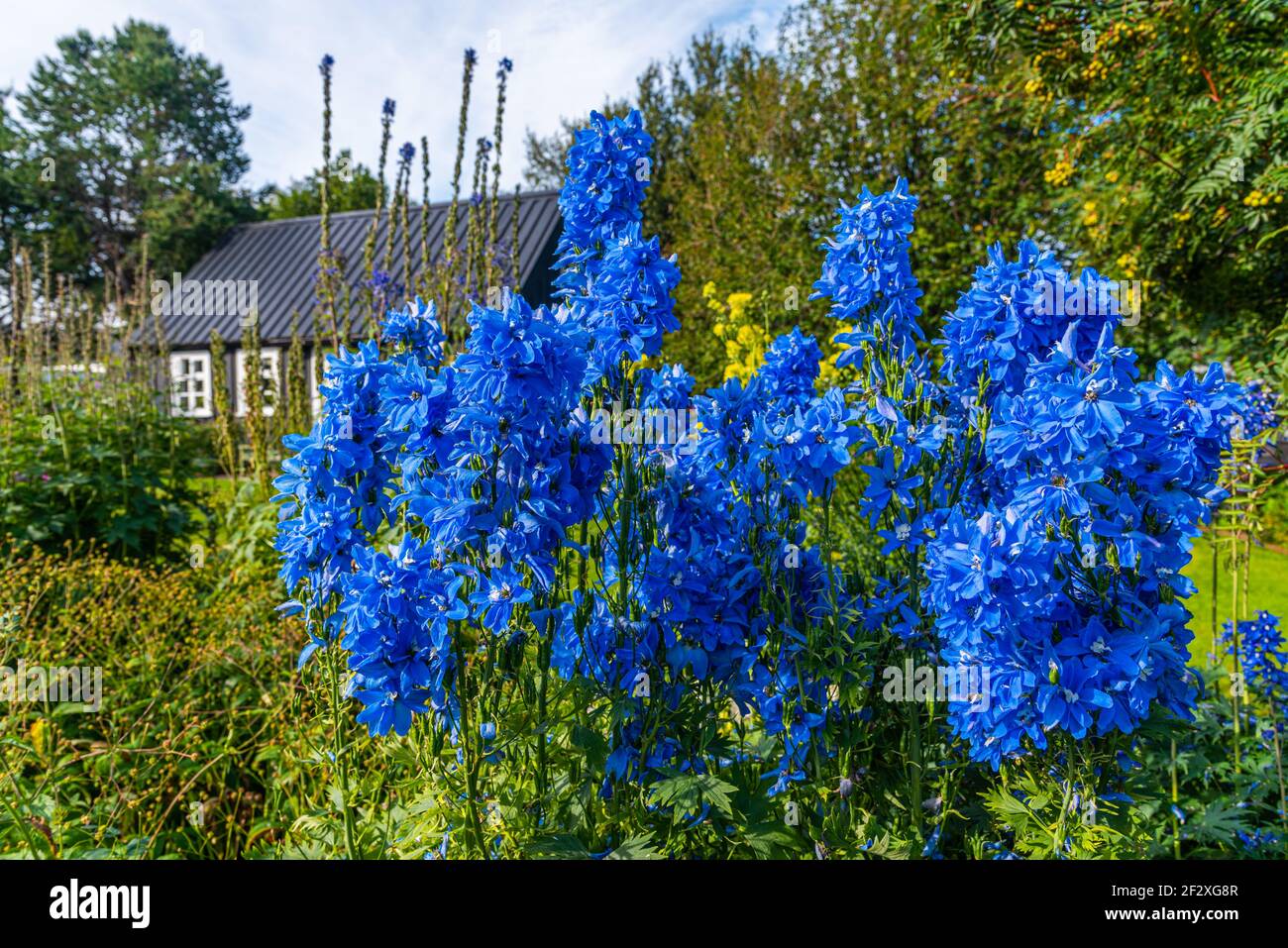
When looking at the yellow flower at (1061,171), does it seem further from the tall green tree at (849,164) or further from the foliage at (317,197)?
the foliage at (317,197)

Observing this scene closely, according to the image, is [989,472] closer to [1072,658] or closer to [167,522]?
[1072,658]

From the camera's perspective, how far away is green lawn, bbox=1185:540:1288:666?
5999 mm

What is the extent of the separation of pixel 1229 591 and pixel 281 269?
20.9 meters

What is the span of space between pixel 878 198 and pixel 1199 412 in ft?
3.37

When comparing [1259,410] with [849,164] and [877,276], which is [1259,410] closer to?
[877,276]

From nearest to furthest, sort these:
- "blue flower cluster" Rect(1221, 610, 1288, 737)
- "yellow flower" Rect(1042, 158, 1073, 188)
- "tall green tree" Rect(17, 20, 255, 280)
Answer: "blue flower cluster" Rect(1221, 610, 1288, 737) → "yellow flower" Rect(1042, 158, 1073, 188) → "tall green tree" Rect(17, 20, 255, 280)

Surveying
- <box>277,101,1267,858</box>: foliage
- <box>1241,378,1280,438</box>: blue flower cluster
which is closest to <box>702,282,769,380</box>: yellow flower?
<box>1241,378,1280,438</box>: blue flower cluster

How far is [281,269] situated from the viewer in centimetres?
2098

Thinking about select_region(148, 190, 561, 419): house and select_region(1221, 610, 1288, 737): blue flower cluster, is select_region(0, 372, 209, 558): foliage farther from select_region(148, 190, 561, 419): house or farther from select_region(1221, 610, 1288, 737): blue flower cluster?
select_region(148, 190, 561, 419): house

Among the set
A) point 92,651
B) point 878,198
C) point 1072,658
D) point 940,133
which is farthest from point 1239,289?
point 92,651

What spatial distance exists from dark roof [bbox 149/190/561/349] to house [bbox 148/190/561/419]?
0.02 metres

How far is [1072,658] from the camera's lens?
1.83 meters

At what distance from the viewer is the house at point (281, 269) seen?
16.7 meters

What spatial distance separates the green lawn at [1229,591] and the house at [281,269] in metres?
11.8
